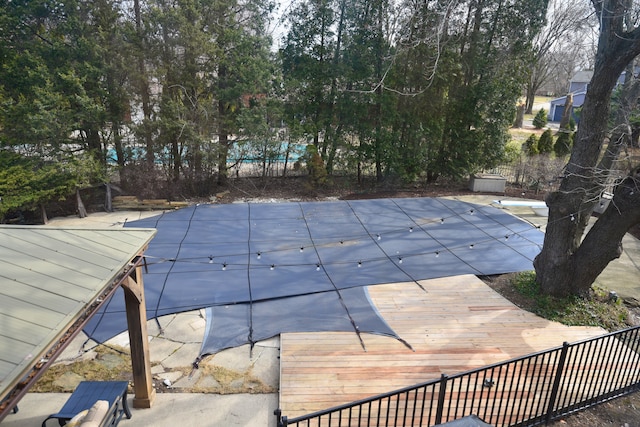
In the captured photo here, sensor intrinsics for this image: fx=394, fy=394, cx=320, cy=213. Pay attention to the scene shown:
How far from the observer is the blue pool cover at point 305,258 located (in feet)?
18.2

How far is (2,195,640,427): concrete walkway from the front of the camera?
13.2 feet

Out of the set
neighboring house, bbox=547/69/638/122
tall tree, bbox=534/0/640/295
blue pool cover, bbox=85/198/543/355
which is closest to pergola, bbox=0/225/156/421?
blue pool cover, bbox=85/198/543/355

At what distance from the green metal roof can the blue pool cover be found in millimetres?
2129

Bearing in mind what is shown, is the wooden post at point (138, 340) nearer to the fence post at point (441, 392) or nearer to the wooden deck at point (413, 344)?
the wooden deck at point (413, 344)

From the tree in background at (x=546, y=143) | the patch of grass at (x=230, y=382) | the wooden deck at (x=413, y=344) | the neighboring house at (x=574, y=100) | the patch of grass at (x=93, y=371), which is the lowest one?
the patch of grass at (x=93, y=371)

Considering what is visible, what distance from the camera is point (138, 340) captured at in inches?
158

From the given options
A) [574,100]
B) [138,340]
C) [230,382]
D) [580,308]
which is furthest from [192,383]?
[574,100]

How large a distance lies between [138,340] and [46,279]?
1465mm

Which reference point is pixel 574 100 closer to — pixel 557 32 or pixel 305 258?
pixel 557 32

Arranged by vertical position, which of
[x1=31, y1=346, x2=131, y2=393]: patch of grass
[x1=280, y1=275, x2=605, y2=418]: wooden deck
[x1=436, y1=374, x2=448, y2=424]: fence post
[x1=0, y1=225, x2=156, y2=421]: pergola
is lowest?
[x1=31, y1=346, x2=131, y2=393]: patch of grass

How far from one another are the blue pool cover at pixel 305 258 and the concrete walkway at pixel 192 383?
0.20 metres

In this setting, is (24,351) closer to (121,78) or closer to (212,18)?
(121,78)

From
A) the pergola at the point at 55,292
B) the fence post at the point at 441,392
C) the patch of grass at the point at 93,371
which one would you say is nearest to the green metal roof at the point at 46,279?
the pergola at the point at 55,292

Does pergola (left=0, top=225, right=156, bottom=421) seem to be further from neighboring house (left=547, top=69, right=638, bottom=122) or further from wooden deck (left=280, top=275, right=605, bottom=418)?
neighboring house (left=547, top=69, right=638, bottom=122)
